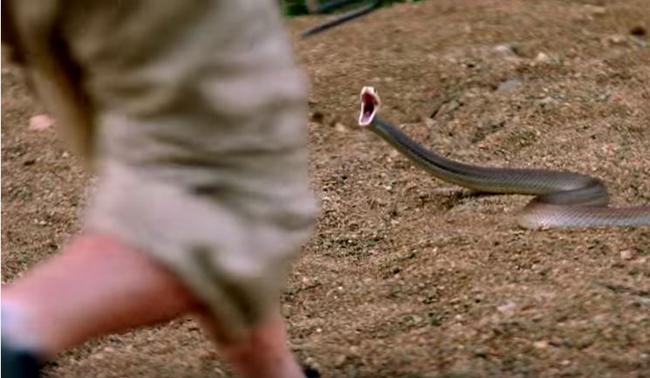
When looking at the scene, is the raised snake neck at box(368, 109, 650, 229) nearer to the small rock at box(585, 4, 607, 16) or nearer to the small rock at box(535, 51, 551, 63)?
the small rock at box(535, 51, 551, 63)

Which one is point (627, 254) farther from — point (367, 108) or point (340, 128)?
point (340, 128)

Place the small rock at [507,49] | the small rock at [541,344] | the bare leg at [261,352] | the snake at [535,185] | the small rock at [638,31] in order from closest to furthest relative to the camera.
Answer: the bare leg at [261,352]
the small rock at [541,344]
the snake at [535,185]
the small rock at [507,49]
the small rock at [638,31]


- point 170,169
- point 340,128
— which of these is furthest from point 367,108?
point 170,169

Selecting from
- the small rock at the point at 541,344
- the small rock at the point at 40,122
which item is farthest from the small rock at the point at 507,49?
the small rock at the point at 541,344

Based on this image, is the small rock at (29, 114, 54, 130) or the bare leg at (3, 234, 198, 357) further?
the small rock at (29, 114, 54, 130)

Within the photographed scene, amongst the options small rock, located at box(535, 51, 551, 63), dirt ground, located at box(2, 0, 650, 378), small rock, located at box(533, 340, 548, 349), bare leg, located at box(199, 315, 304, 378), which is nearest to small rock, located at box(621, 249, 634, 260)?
dirt ground, located at box(2, 0, 650, 378)

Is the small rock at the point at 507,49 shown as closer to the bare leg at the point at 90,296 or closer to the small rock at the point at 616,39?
the small rock at the point at 616,39

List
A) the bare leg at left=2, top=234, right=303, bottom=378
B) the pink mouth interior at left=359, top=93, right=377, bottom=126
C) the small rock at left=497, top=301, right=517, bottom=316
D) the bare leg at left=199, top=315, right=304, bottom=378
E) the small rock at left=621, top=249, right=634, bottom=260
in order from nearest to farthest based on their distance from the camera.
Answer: the bare leg at left=2, top=234, right=303, bottom=378
the bare leg at left=199, top=315, right=304, bottom=378
the small rock at left=497, top=301, right=517, bottom=316
the small rock at left=621, top=249, right=634, bottom=260
the pink mouth interior at left=359, top=93, right=377, bottom=126
